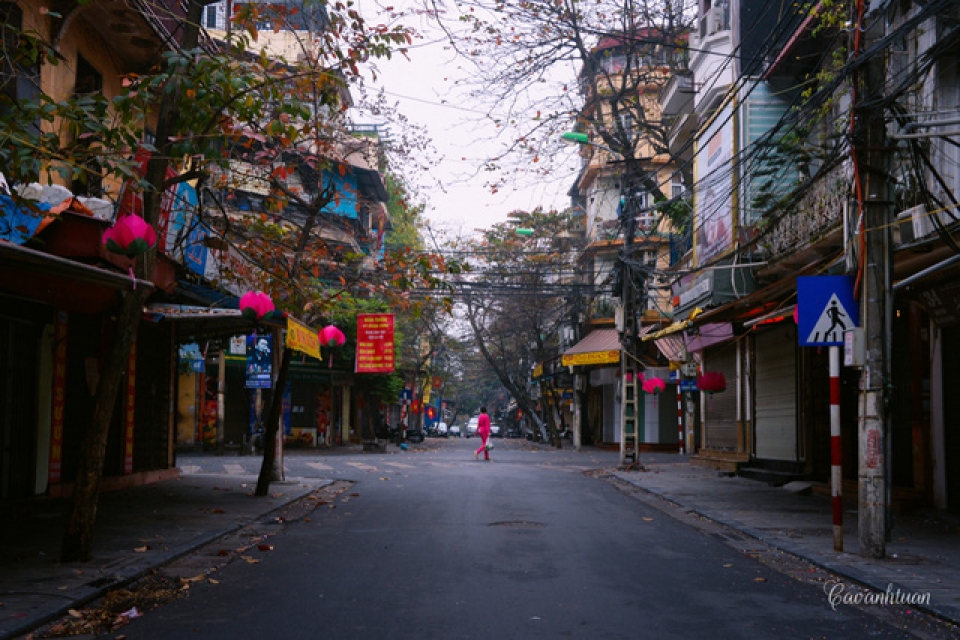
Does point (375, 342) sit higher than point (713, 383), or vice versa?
point (375, 342)

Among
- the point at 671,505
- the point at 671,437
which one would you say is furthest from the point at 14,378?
the point at 671,437

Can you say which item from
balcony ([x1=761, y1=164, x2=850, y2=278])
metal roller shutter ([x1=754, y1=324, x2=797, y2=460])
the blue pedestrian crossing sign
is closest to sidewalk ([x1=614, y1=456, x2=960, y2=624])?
metal roller shutter ([x1=754, y1=324, x2=797, y2=460])

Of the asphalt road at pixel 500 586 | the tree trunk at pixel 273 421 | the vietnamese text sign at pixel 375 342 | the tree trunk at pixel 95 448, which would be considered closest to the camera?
the asphalt road at pixel 500 586

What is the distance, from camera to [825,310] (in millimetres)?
10016

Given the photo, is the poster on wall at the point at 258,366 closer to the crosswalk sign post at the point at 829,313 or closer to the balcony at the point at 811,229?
the balcony at the point at 811,229

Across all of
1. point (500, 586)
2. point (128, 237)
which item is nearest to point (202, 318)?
point (128, 237)

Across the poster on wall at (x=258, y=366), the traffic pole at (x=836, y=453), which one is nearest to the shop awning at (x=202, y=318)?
the traffic pole at (x=836, y=453)

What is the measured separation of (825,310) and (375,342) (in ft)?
83.6

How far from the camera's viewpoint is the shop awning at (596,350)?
38531 millimetres

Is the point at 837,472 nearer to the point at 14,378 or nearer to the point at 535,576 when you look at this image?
the point at 535,576

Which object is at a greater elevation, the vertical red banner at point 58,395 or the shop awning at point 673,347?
the shop awning at point 673,347

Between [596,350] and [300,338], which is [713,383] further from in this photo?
[596,350]

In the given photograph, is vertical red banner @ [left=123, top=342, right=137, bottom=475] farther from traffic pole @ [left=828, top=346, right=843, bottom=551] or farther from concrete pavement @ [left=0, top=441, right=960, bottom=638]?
traffic pole @ [left=828, top=346, right=843, bottom=551]

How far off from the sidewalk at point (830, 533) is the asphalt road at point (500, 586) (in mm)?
732
